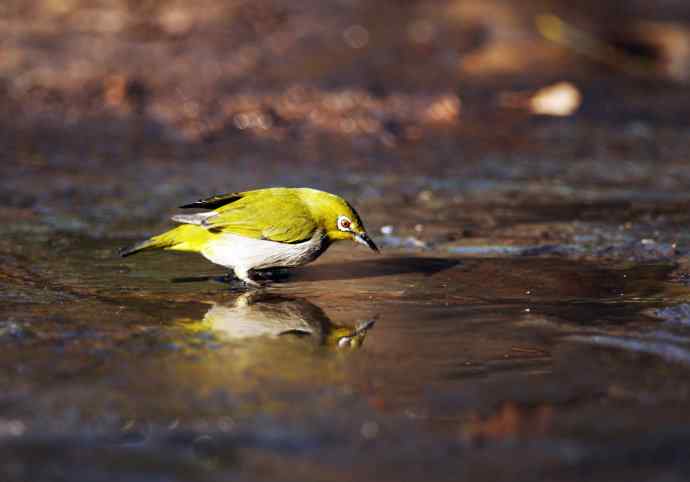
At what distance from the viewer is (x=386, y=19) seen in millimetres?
14281

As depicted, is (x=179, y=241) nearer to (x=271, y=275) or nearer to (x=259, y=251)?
(x=259, y=251)

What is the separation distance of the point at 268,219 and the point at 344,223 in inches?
18.4

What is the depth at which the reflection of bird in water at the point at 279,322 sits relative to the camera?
5281mm

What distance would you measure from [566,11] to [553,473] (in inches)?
461

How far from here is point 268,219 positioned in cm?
639

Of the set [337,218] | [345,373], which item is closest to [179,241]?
[337,218]

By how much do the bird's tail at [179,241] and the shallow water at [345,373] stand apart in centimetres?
21

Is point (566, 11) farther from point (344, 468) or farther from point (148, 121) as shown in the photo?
point (344, 468)

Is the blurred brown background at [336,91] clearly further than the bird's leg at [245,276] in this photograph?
Yes

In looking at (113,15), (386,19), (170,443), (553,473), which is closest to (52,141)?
(113,15)

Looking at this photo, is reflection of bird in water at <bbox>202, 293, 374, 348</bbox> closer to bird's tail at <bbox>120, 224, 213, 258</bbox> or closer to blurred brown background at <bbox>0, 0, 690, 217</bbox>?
bird's tail at <bbox>120, 224, 213, 258</bbox>

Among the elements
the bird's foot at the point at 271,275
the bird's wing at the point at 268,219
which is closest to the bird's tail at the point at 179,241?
the bird's wing at the point at 268,219

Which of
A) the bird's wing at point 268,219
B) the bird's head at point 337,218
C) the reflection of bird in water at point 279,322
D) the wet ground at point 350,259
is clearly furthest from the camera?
the bird's head at point 337,218

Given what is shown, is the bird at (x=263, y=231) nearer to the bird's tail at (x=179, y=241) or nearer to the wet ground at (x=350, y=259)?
the bird's tail at (x=179, y=241)
